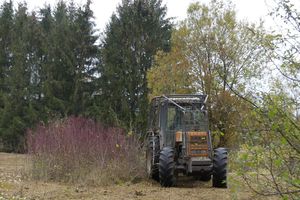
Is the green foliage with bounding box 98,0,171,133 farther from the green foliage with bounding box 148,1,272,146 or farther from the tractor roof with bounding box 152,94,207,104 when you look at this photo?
the tractor roof with bounding box 152,94,207,104

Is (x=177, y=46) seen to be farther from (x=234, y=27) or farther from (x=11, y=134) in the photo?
(x=11, y=134)

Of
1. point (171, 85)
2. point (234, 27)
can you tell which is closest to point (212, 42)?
point (234, 27)

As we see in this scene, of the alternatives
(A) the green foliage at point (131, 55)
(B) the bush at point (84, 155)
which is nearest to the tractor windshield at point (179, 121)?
(B) the bush at point (84, 155)

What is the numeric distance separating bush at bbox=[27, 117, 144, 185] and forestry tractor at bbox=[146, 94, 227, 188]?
0.57 meters

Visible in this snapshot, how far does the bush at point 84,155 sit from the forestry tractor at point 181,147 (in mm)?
574

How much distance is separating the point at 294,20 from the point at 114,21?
28.1m


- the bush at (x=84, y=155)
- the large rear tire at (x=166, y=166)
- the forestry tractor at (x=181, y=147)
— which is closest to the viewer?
the large rear tire at (x=166, y=166)

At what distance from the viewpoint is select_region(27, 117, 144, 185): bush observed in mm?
11320

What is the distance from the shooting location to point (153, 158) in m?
10.8

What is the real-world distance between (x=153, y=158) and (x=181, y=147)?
784 millimetres

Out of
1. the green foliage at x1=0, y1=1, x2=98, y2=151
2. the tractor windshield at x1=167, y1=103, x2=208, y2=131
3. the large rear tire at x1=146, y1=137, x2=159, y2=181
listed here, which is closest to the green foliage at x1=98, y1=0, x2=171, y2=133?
the green foliage at x1=0, y1=1, x2=98, y2=151

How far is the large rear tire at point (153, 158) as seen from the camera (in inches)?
423

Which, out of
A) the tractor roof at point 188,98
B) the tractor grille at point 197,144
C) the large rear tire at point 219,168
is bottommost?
the large rear tire at point 219,168

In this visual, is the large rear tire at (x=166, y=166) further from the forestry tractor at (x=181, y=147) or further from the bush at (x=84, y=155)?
the bush at (x=84, y=155)
